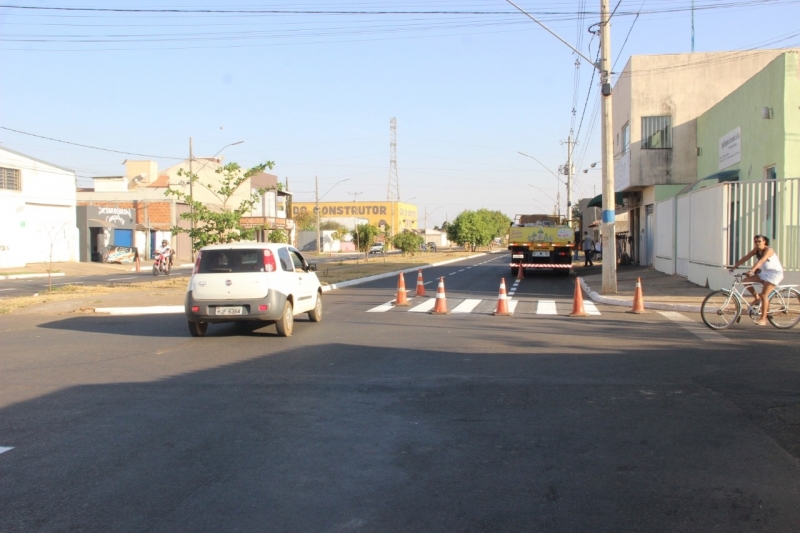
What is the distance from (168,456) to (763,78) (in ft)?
66.9

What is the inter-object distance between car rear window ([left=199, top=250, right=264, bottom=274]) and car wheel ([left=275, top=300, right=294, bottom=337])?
82cm

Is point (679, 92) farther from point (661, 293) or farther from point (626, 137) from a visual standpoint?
point (661, 293)

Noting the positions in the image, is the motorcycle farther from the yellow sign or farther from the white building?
the yellow sign

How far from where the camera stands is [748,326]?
13.9 m

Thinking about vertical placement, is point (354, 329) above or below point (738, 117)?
below

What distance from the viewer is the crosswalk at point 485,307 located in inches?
681

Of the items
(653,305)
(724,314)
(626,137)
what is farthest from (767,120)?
(626,137)

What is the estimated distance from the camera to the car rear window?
12891 mm

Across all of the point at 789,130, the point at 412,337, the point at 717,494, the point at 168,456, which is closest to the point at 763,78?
the point at 789,130

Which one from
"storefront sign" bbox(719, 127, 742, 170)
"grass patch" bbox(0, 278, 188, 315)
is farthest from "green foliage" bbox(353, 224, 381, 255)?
"storefront sign" bbox(719, 127, 742, 170)

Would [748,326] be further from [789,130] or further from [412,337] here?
[789,130]

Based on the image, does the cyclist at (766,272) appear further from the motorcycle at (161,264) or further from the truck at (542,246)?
the motorcycle at (161,264)

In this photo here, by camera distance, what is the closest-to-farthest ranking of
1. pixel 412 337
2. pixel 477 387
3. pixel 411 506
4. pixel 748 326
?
pixel 411 506
pixel 477 387
pixel 412 337
pixel 748 326

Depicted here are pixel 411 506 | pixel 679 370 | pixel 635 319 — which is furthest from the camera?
pixel 635 319
